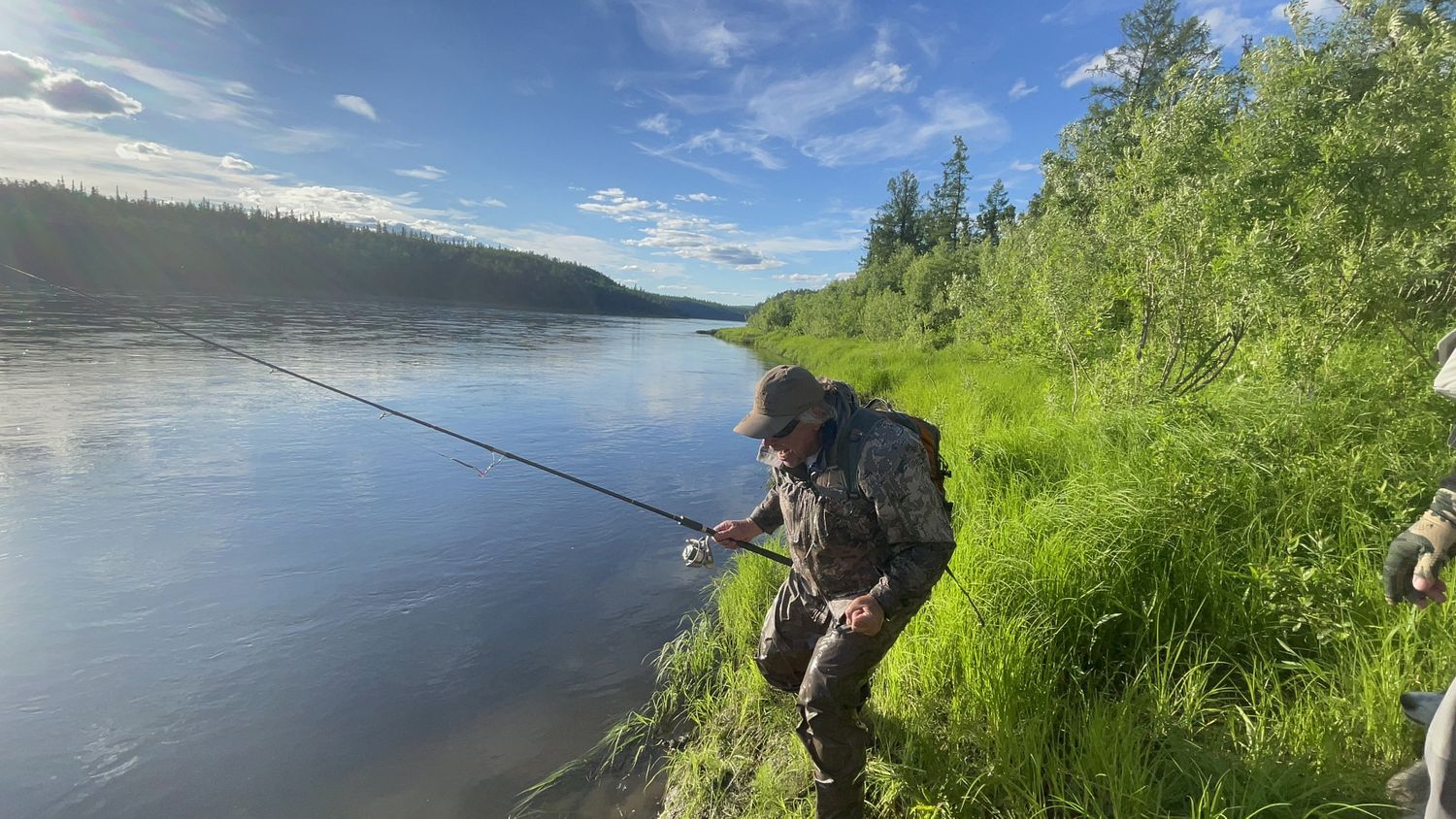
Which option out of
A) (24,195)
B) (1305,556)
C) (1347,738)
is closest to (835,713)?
(1347,738)

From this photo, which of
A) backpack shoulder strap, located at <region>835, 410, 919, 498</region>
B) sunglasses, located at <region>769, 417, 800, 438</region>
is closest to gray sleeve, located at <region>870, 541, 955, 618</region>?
backpack shoulder strap, located at <region>835, 410, 919, 498</region>

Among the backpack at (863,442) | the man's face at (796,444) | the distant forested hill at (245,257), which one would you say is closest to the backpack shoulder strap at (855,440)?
the backpack at (863,442)

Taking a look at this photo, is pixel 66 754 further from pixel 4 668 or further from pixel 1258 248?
pixel 1258 248

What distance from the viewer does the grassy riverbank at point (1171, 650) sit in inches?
118

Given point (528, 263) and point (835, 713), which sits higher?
point (528, 263)

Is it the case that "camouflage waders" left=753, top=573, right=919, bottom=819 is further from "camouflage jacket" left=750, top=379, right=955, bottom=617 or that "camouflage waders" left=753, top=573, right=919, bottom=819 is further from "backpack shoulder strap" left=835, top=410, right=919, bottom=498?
"backpack shoulder strap" left=835, top=410, right=919, bottom=498

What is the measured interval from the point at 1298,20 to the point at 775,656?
769 centimetres

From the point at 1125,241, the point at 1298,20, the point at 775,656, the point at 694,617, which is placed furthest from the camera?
the point at 1125,241

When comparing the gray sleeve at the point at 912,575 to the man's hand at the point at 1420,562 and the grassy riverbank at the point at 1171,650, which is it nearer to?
the grassy riverbank at the point at 1171,650

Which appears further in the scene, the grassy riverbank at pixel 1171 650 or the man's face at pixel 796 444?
the man's face at pixel 796 444

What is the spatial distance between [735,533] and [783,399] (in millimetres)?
1390

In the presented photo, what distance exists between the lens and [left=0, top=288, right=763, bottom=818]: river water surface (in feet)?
16.2

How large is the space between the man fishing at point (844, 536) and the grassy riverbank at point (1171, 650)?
527mm

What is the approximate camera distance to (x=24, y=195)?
91.9 metres
